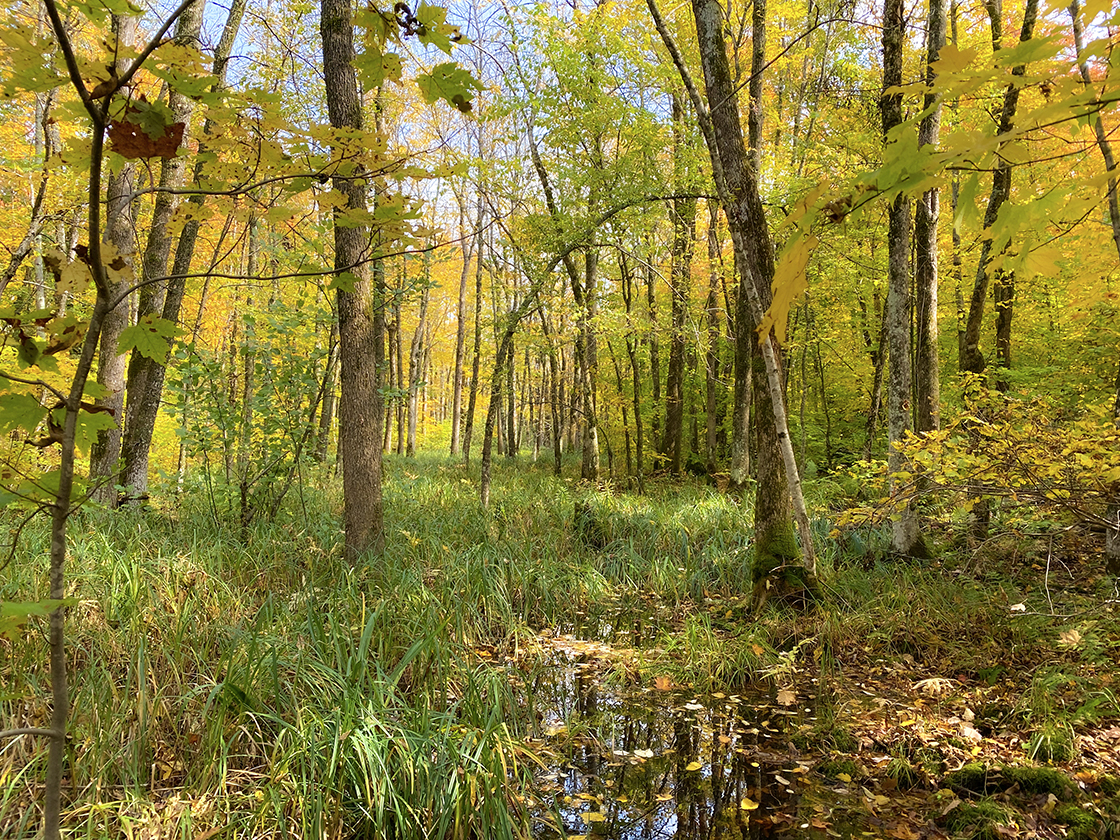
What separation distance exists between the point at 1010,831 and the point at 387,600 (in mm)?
3493

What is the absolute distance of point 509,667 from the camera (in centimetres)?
400

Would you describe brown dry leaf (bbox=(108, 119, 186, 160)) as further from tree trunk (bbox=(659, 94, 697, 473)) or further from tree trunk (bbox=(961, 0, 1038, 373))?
tree trunk (bbox=(659, 94, 697, 473))

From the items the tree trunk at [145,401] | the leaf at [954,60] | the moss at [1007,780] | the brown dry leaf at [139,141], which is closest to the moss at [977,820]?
the moss at [1007,780]

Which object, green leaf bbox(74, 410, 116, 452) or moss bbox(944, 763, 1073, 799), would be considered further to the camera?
moss bbox(944, 763, 1073, 799)

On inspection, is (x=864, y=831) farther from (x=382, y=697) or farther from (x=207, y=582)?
(x=207, y=582)

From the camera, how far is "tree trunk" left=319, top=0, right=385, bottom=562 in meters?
4.50

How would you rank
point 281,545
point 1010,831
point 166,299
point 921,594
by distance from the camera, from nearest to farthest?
point 1010,831
point 921,594
point 281,545
point 166,299

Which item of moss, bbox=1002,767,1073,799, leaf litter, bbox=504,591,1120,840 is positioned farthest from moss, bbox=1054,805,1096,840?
moss, bbox=1002,767,1073,799

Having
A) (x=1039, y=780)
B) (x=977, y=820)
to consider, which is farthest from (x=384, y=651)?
(x=1039, y=780)

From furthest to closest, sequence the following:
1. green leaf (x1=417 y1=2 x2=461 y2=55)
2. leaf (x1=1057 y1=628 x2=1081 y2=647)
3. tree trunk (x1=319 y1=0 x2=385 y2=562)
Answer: tree trunk (x1=319 y1=0 x2=385 y2=562)
leaf (x1=1057 y1=628 x2=1081 y2=647)
green leaf (x1=417 y1=2 x2=461 y2=55)

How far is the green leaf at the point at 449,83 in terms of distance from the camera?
148cm

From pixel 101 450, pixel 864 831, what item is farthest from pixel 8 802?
pixel 101 450

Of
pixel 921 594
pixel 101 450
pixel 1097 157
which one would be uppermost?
pixel 1097 157

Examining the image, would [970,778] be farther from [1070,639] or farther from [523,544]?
[523,544]
